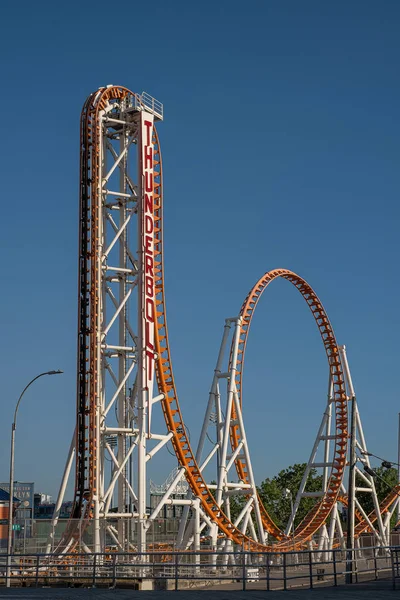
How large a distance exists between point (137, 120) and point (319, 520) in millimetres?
22834

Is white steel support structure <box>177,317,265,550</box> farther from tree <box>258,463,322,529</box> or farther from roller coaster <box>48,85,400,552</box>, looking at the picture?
tree <box>258,463,322,529</box>

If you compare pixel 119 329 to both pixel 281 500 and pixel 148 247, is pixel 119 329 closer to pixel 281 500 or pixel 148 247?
pixel 148 247

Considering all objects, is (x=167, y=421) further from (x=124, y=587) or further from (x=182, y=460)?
(x=124, y=587)

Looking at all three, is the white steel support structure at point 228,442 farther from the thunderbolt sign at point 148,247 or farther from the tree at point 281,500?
→ the tree at point 281,500

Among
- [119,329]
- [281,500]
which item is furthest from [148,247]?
[281,500]

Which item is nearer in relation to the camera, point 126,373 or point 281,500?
point 126,373

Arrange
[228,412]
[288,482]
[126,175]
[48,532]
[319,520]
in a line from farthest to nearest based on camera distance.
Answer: [288,482], [319,520], [228,412], [126,175], [48,532]

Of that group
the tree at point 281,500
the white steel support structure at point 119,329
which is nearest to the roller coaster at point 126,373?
the white steel support structure at point 119,329

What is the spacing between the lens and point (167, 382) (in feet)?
116

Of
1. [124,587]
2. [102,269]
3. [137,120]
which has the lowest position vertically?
[124,587]

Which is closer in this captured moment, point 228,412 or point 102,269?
point 102,269

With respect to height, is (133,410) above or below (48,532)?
above

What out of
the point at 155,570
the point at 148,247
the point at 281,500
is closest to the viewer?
the point at 155,570

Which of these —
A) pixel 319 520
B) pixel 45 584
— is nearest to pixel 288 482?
pixel 319 520
